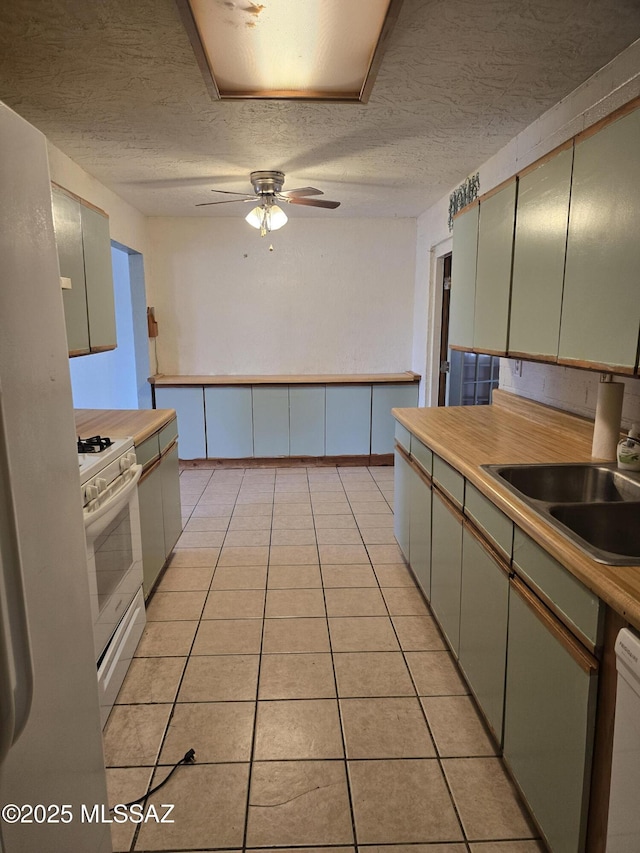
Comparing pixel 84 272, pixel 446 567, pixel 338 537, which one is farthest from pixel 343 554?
pixel 84 272

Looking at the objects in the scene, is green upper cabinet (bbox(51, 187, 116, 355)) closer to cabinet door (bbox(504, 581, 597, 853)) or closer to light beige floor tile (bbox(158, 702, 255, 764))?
light beige floor tile (bbox(158, 702, 255, 764))

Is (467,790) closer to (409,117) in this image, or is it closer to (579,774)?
(579,774)

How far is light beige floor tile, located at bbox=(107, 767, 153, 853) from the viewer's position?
1448 millimetres

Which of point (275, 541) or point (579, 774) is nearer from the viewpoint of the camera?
point (579, 774)

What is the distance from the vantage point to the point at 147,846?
142 centimetres

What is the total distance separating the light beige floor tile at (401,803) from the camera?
1451 mm

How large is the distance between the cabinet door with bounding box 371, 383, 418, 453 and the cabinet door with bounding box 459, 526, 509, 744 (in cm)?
321

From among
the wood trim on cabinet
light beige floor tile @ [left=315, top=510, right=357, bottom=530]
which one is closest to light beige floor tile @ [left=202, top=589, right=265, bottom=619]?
light beige floor tile @ [left=315, top=510, right=357, bottom=530]

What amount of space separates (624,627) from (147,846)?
1.38 metres

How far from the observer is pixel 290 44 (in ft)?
6.18

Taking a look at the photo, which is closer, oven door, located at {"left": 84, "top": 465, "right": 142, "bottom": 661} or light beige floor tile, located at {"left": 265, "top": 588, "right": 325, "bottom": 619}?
oven door, located at {"left": 84, "top": 465, "right": 142, "bottom": 661}

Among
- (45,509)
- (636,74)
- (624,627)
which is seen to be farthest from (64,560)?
(636,74)

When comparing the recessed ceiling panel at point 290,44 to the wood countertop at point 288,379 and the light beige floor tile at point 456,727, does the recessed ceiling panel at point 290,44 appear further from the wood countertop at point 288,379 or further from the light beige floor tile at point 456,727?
the wood countertop at point 288,379

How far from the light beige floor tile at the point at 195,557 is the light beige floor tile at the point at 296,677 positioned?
1.03 meters
